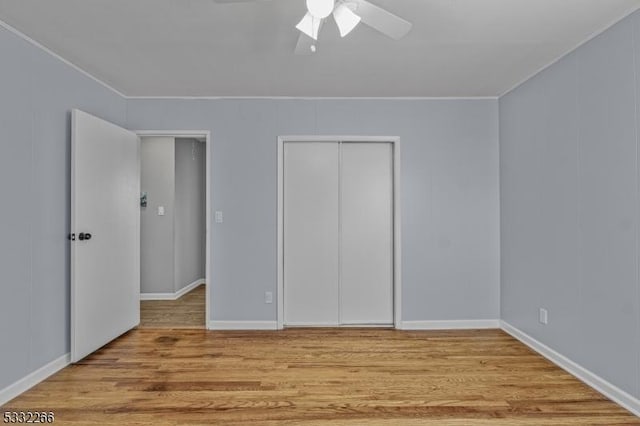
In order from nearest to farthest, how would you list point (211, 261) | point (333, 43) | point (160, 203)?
point (333, 43) → point (211, 261) → point (160, 203)

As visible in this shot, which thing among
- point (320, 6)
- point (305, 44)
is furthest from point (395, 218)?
point (320, 6)

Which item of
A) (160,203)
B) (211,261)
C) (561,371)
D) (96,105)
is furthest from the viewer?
(160,203)

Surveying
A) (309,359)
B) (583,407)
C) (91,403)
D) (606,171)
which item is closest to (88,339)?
(91,403)

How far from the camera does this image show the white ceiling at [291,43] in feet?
7.32

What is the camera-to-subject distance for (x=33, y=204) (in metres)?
2.65

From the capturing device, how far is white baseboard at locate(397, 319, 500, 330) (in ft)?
12.8

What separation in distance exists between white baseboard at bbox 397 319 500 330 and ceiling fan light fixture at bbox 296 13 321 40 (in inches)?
119

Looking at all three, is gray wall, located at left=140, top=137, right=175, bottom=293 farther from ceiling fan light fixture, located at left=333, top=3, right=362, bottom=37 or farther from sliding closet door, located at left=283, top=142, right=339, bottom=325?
ceiling fan light fixture, located at left=333, top=3, right=362, bottom=37

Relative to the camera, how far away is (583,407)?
7.68 feet

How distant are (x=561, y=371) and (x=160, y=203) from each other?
4982 millimetres

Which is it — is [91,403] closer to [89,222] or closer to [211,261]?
[89,222]

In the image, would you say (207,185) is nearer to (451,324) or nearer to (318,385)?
(318,385)

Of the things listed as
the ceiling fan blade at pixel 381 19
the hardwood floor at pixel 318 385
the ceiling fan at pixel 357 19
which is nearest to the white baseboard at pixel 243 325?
the hardwood floor at pixel 318 385

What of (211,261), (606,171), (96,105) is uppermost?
(96,105)
